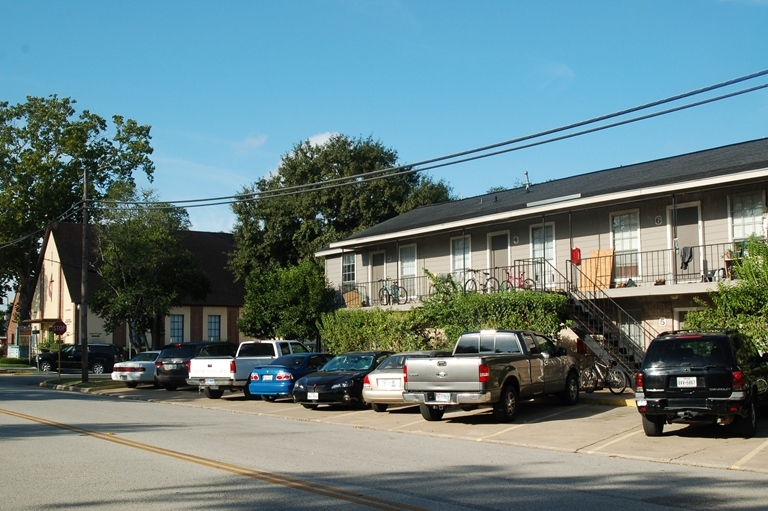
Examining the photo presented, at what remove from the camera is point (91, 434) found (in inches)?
598

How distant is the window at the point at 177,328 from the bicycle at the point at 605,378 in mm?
39795

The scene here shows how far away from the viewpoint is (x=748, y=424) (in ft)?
44.1

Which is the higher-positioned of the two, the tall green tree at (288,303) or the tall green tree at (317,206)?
the tall green tree at (317,206)

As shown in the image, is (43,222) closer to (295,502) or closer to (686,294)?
(686,294)

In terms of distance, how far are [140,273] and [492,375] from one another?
2767 centimetres

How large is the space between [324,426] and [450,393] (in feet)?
9.98

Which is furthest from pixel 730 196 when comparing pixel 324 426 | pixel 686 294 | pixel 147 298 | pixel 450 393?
pixel 147 298

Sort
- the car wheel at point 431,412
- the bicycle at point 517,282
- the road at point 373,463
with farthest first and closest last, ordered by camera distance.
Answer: the bicycle at point 517,282 < the car wheel at point 431,412 < the road at point 373,463

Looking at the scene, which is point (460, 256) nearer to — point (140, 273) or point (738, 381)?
point (738, 381)

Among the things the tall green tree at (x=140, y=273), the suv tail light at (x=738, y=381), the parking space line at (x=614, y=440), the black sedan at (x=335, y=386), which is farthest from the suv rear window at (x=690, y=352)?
the tall green tree at (x=140, y=273)

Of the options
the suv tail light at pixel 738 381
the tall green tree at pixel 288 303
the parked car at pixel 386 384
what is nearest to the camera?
the suv tail light at pixel 738 381

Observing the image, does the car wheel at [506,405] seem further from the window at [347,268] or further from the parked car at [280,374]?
the window at [347,268]

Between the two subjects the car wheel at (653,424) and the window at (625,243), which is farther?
the window at (625,243)

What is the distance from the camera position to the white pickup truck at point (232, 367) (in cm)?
2416
